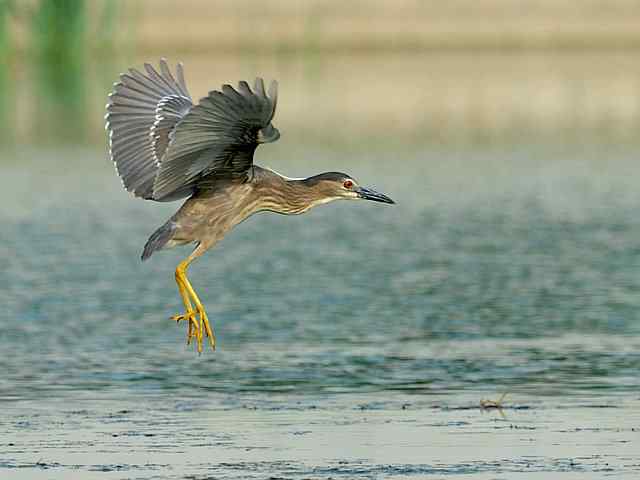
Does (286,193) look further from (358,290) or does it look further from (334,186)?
(358,290)

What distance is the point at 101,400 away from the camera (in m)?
14.9

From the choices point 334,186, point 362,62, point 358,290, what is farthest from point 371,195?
point 362,62

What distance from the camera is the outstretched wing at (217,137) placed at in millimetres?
12703

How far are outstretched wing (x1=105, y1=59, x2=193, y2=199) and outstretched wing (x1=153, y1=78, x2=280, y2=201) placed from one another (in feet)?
1.46

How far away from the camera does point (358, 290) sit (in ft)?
69.9

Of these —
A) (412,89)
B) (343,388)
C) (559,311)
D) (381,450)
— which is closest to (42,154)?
(412,89)

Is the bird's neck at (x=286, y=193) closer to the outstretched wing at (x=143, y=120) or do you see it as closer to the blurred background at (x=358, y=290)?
the outstretched wing at (x=143, y=120)

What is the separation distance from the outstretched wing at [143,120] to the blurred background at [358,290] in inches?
64.0

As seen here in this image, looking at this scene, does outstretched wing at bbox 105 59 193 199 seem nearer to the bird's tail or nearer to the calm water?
the bird's tail

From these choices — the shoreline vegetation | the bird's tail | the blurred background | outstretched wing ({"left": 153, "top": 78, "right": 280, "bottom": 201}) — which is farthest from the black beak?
the shoreline vegetation

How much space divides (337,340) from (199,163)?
4440 mm

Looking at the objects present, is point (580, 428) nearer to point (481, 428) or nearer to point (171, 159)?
point (481, 428)

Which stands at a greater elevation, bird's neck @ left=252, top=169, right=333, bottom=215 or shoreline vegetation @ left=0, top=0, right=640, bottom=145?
shoreline vegetation @ left=0, top=0, right=640, bottom=145

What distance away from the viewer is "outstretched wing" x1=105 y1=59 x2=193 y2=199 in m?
14.9
